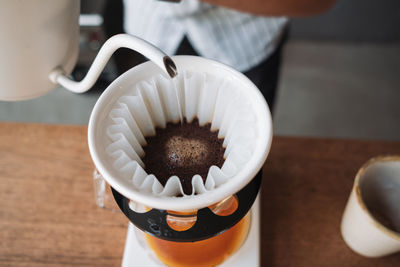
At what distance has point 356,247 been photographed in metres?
0.59

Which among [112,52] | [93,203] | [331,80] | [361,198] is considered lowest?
[331,80]

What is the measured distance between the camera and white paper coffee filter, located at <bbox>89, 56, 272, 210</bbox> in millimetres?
396

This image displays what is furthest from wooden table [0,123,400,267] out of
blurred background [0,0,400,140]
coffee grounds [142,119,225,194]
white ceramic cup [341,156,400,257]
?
blurred background [0,0,400,140]

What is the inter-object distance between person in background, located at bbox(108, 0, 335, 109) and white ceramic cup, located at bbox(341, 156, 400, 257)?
1.23 ft

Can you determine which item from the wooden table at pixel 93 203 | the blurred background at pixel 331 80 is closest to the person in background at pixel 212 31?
the wooden table at pixel 93 203

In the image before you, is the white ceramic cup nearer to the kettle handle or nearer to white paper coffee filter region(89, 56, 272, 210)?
white paper coffee filter region(89, 56, 272, 210)

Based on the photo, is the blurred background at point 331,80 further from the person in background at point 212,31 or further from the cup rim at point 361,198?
the cup rim at point 361,198

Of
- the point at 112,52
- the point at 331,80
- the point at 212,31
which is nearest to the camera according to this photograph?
the point at 112,52

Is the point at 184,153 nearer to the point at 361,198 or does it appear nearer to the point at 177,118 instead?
the point at 177,118

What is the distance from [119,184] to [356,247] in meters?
0.40

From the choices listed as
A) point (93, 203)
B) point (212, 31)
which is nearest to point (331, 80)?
point (212, 31)

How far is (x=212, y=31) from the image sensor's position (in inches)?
32.0

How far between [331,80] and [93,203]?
1396 millimetres

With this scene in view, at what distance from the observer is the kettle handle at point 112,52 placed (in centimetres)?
39
